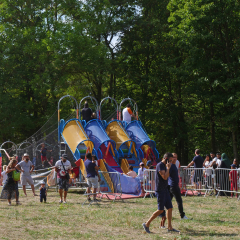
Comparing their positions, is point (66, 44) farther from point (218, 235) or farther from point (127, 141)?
point (218, 235)

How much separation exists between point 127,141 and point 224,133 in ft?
48.0

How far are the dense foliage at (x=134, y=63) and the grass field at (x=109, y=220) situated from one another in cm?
1394

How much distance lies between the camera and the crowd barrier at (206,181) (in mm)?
14930

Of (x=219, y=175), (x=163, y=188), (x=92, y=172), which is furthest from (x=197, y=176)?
(x=163, y=188)

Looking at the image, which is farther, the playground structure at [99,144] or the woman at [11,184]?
the playground structure at [99,144]

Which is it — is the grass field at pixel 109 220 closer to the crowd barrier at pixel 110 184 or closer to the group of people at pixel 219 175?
the crowd barrier at pixel 110 184

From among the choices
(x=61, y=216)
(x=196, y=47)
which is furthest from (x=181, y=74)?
(x=61, y=216)

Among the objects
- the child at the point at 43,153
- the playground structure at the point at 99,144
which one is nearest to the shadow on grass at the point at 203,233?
the playground structure at the point at 99,144

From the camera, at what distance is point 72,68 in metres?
29.9

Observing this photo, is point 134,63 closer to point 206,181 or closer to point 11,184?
point 206,181

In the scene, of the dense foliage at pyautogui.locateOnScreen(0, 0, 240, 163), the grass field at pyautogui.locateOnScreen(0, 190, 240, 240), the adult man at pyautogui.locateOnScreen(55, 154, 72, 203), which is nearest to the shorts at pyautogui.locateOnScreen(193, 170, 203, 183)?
the grass field at pyautogui.locateOnScreen(0, 190, 240, 240)

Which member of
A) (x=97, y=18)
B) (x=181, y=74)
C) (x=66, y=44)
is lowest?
(x=181, y=74)

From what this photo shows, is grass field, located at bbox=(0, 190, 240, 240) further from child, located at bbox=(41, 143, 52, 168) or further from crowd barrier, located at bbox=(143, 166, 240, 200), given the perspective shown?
child, located at bbox=(41, 143, 52, 168)

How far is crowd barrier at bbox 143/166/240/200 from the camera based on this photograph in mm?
14930
